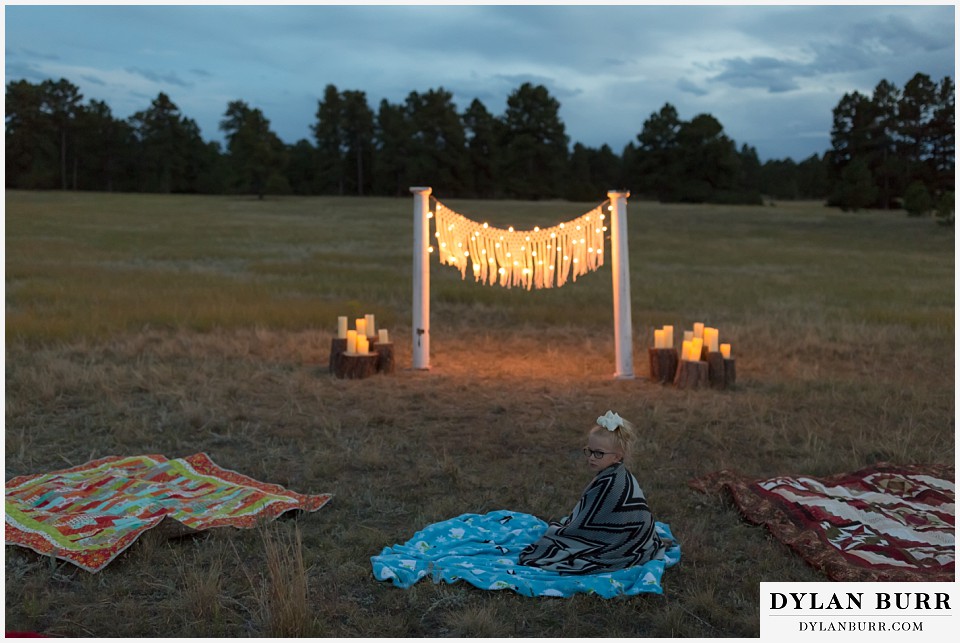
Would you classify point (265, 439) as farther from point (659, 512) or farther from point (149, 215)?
point (149, 215)

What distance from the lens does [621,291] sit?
36.3 ft

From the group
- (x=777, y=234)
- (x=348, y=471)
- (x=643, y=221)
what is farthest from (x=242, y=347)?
(x=643, y=221)

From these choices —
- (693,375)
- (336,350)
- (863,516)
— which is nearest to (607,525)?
(863,516)

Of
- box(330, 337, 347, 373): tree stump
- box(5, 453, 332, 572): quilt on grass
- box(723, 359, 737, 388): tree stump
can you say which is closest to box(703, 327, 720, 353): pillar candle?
box(723, 359, 737, 388): tree stump

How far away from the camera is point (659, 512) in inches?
247

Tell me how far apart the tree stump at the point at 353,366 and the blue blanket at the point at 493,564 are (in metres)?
5.08

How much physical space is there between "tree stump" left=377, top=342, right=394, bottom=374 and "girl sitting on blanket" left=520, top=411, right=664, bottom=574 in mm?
6012

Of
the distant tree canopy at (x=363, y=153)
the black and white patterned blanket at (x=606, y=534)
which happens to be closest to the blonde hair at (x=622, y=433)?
the black and white patterned blanket at (x=606, y=534)

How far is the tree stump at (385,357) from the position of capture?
10969mm

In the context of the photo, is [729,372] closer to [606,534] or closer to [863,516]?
A: [863,516]

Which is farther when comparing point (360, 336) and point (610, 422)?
point (360, 336)

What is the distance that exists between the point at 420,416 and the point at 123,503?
3.45m

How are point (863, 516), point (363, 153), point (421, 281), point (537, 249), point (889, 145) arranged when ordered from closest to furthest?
point (863, 516) → point (537, 249) → point (421, 281) → point (889, 145) → point (363, 153)

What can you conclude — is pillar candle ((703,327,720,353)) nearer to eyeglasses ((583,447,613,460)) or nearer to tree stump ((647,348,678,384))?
tree stump ((647,348,678,384))
